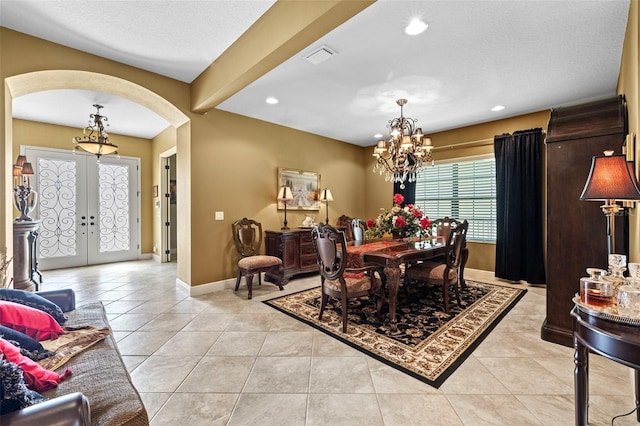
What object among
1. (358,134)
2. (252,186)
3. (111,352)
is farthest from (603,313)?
(358,134)

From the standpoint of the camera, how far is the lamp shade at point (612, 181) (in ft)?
4.70

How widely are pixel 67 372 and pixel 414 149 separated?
381cm

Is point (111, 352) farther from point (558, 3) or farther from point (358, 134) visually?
point (358, 134)

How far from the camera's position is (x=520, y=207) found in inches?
174

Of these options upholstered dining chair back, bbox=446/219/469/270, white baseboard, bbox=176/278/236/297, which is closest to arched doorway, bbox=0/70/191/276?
→ white baseboard, bbox=176/278/236/297

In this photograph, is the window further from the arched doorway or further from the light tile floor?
the arched doorway

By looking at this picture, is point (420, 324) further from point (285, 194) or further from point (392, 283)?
point (285, 194)

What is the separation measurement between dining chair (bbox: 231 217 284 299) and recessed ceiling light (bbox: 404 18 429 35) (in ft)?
10.7

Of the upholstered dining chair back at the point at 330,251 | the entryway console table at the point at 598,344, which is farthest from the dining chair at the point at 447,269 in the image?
the entryway console table at the point at 598,344

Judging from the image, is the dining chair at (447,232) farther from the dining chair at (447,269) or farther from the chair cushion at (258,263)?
the chair cushion at (258,263)

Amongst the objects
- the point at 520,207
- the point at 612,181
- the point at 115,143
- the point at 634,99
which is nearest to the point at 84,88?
the point at 115,143

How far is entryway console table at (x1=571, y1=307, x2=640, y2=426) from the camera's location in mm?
1067

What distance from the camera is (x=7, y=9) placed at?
7.38 ft

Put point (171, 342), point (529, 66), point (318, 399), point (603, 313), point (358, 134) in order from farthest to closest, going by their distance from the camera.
→ point (358, 134), point (529, 66), point (171, 342), point (318, 399), point (603, 313)
